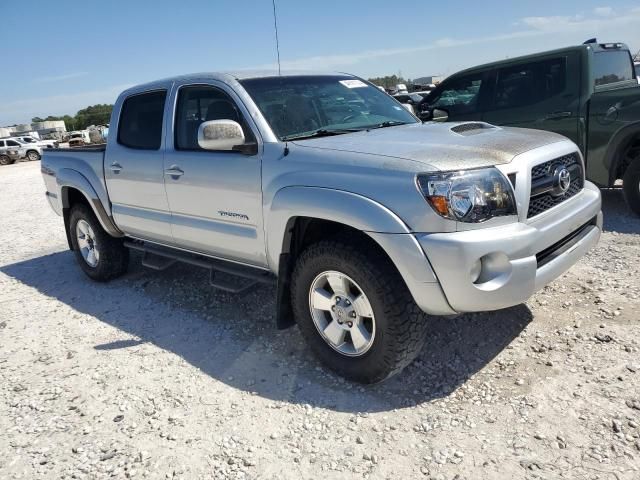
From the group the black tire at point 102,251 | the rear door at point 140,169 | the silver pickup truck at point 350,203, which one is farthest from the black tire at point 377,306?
the black tire at point 102,251

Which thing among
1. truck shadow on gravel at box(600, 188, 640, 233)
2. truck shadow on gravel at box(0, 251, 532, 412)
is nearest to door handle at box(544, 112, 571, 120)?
truck shadow on gravel at box(600, 188, 640, 233)

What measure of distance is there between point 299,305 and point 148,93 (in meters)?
2.47

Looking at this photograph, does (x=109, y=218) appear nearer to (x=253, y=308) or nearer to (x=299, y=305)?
(x=253, y=308)

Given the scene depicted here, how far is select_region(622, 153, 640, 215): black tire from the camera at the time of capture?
5652 mm

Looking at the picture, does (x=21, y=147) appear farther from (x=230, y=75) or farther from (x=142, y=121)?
(x=230, y=75)

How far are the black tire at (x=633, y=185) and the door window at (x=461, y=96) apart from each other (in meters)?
2.03

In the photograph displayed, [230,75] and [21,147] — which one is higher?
[230,75]

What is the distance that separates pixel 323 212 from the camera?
2.91 metres

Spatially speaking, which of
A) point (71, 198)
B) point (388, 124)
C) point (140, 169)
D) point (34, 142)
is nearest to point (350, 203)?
point (388, 124)

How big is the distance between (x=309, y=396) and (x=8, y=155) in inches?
1335

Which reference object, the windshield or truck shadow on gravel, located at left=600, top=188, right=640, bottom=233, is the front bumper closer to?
the windshield

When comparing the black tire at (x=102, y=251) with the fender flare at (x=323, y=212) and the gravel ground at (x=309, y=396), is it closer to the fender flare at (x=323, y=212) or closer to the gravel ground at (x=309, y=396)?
the gravel ground at (x=309, y=396)

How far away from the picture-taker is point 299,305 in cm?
325

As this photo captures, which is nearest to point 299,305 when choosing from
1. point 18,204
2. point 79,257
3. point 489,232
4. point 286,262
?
point 286,262
